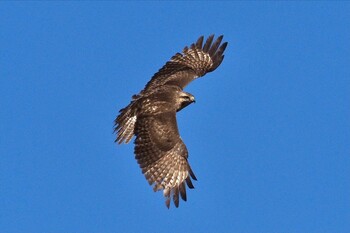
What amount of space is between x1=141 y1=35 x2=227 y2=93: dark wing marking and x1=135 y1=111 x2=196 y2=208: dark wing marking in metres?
2.21

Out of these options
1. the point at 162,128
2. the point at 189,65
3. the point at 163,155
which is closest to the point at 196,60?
the point at 189,65

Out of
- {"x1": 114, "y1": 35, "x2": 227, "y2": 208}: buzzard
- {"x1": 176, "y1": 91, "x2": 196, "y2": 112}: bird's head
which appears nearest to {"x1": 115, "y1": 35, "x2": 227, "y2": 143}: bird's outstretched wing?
{"x1": 114, "y1": 35, "x2": 227, "y2": 208}: buzzard

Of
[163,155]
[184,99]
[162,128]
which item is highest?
[184,99]

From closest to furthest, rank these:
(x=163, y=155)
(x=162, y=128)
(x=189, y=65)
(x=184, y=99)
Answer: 1. (x=163, y=155)
2. (x=162, y=128)
3. (x=184, y=99)
4. (x=189, y=65)

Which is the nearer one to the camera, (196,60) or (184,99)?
(184,99)

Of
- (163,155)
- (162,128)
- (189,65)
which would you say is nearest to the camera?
(163,155)

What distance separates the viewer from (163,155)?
1792 centimetres

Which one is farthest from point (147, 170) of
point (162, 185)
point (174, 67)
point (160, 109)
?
point (174, 67)

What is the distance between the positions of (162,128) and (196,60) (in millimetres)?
3386

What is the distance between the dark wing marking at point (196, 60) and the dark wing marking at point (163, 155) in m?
2.21

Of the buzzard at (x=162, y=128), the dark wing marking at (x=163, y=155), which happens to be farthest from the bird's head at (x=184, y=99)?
the dark wing marking at (x=163, y=155)

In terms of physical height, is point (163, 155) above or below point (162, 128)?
below

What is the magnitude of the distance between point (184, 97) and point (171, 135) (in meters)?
1.36

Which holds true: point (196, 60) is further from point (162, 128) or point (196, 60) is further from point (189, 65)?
point (162, 128)
